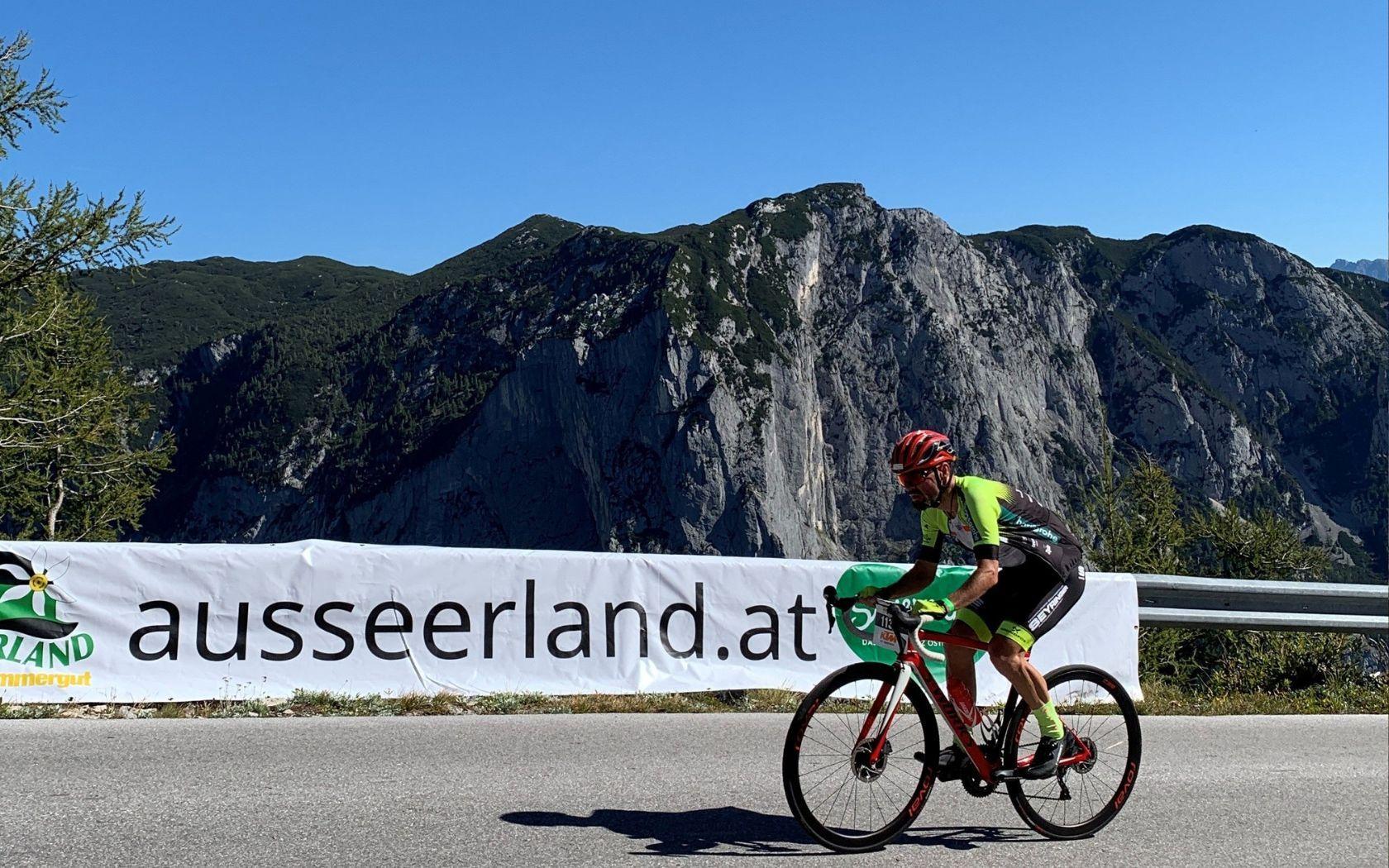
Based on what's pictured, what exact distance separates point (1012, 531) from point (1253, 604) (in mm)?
6145

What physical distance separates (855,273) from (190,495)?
399 ft

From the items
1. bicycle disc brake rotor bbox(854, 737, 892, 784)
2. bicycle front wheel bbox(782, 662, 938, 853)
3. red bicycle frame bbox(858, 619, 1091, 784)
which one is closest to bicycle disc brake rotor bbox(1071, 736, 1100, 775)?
red bicycle frame bbox(858, 619, 1091, 784)

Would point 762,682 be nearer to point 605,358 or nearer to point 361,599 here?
point 361,599

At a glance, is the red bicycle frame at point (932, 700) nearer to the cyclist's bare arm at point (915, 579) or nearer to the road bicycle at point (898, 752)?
the road bicycle at point (898, 752)

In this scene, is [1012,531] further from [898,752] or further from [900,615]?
[898,752]

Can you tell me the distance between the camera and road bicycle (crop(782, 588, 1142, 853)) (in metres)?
4.44

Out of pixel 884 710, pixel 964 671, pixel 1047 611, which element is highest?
pixel 1047 611

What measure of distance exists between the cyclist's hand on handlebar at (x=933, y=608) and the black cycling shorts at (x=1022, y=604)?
0.80ft

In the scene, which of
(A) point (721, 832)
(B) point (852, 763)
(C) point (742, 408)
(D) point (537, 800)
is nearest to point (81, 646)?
(D) point (537, 800)

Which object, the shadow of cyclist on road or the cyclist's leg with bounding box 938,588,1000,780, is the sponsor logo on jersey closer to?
the cyclist's leg with bounding box 938,588,1000,780

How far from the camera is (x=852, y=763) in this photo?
4.52 metres

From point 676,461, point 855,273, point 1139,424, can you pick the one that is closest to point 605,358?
point 676,461

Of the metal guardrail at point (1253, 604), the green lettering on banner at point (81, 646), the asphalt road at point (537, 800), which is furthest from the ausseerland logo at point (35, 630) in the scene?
the metal guardrail at point (1253, 604)

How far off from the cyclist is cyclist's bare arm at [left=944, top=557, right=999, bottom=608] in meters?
0.01
